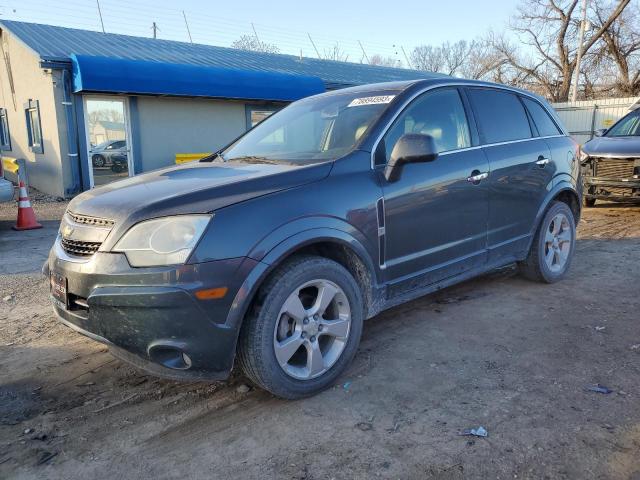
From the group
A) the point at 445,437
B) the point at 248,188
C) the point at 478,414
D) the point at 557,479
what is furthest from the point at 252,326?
the point at 557,479

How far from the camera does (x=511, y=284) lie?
5.13m

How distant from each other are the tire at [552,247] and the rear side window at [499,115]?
853mm

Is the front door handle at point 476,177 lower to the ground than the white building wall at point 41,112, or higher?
lower

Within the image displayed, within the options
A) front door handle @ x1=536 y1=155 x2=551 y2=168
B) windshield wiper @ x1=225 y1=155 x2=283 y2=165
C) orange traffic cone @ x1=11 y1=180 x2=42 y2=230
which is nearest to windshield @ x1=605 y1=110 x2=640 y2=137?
front door handle @ x1=536 y1=155 x2=551 y2=168

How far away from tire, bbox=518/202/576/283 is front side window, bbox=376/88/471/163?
4.65ft

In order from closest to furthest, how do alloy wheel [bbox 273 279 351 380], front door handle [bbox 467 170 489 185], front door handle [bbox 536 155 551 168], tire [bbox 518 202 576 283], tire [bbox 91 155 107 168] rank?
alloy wheel [bbox 273 279 351 380] → front door handle [bbox 467 170 489 185] → front door handle [bbox 536 155 551 168] → tire [bbox 518 202 576 283] → tire [bbox 91 155 107 168]

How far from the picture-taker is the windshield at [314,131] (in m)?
3.51

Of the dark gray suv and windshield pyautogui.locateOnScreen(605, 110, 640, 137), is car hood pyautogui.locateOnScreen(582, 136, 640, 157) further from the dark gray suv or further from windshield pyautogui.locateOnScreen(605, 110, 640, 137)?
the dark gray suv

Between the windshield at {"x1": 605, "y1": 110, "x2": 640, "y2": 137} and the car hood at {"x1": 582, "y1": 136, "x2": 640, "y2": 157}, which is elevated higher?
the windshield at {"x1": 605, "y1": 110, "x2": 640, "y2": 137}

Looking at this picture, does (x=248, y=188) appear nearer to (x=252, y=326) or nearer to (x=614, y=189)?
(x=252, y=326)

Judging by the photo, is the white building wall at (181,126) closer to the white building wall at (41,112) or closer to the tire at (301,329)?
the white building wall at (41,112)

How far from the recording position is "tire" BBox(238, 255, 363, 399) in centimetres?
277

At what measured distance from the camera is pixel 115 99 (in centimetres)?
1248

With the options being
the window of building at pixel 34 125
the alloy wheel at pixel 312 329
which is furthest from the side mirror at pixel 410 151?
the window of building at pixel 34 125
